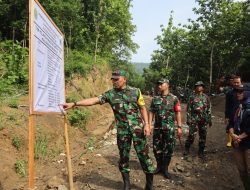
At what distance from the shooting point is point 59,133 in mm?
9820

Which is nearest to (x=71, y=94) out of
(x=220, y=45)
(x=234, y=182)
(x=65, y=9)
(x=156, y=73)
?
(x=65, y=9)

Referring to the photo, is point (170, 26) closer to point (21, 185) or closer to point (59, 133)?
point (59, 133)

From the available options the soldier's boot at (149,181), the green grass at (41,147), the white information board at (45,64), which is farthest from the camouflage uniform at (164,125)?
the green grass at (41,147)

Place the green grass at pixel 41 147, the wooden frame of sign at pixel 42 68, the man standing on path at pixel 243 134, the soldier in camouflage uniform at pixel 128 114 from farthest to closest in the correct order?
the green grass at pixel 41 147 → the soldier in camouflage uniform at pixel 128 114 → the man standing on path at pixel 243 134 → the wooden frame of sign at pixel 42 68

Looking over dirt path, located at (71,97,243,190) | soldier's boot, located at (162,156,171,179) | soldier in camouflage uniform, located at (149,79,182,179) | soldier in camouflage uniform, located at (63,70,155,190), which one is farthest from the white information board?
soldier's boot, located at (162,156,171,179)

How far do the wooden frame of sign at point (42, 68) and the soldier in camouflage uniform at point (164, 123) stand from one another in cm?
247

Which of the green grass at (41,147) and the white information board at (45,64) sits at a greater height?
the white information board at (45,64)

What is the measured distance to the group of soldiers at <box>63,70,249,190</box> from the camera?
5402 millimetres

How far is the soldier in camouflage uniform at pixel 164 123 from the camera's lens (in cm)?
677

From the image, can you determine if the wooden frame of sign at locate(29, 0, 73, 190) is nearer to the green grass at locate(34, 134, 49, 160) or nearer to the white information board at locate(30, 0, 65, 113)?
A: the white information board at locate(30, 0, 65, 113)

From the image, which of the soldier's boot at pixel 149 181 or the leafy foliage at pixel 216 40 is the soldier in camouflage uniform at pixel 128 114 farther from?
the leafy foliage at pixel 216 40

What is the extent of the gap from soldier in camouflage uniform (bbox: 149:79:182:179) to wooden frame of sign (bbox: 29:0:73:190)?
8.09 ft

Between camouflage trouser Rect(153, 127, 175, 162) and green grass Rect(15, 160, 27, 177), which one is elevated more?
camouflage trouser Rect(153, 127, 175, 162)

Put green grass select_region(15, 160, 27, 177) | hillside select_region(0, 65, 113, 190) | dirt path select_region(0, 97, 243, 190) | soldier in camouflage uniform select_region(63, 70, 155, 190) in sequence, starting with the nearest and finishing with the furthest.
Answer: soldier in camouflage uniform select_region(63, 70, 155, 190), dirt path select_region(0, 97, 243, 190), hillside select_region(0, 65, 113, 190), green grass select_region(15, 160, 27, 177)
